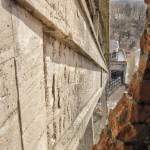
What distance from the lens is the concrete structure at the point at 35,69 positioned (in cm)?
180

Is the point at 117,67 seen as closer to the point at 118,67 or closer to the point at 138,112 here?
the point at 118,67

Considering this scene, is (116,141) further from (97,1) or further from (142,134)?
(97,1)

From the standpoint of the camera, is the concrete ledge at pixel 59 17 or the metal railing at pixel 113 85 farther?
the metal railing at pixel 113 85

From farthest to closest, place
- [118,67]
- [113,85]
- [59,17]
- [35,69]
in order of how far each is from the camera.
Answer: [118,67] → [113,85] → [59,17] → [35,69]

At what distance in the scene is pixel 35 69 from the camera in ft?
7.72

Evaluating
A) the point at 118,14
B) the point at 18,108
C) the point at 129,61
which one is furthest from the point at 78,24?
the point at 118,14

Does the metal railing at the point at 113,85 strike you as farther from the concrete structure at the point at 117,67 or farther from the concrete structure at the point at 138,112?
the concrete structure at the point at 138,112

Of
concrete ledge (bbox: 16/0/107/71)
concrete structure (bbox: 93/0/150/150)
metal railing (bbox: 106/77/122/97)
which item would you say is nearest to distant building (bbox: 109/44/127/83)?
metal railing (bbox: 106/77/122/97)

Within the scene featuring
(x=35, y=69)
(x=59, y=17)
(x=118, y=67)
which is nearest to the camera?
(x=35, y=69)

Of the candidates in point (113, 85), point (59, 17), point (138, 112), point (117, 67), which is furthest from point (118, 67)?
point (138, 112)

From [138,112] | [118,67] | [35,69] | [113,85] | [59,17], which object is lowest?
[113,85]

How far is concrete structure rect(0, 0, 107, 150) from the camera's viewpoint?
1800 mm

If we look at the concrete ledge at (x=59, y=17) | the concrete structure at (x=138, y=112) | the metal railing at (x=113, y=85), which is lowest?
the metal railing at (x=113, y=85)

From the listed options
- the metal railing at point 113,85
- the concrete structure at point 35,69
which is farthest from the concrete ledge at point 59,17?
the metal railing at point 113,85
